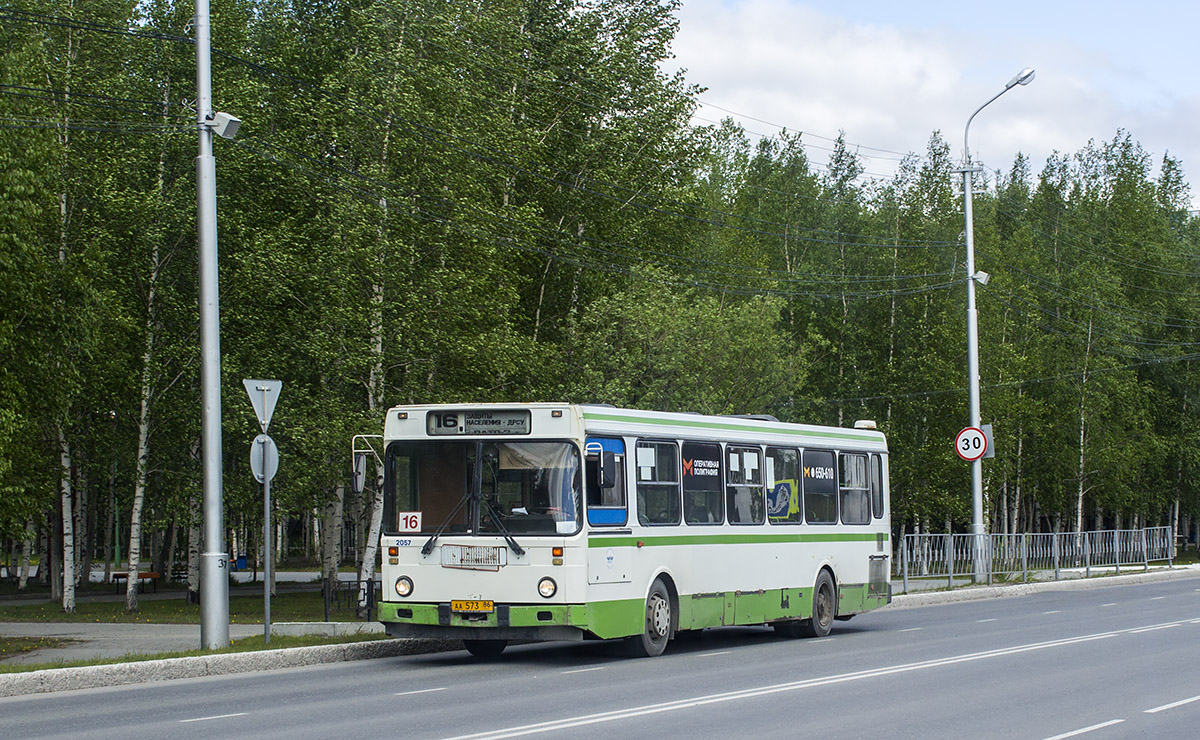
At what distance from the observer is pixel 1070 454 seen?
2340 inches

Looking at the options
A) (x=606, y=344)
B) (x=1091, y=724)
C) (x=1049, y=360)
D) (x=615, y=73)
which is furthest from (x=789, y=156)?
(x=1091, y=724)

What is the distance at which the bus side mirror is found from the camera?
16297 mm

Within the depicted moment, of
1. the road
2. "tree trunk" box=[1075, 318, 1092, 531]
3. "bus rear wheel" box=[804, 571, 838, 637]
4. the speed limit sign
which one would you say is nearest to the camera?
the road

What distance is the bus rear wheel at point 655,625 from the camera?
17156 mm

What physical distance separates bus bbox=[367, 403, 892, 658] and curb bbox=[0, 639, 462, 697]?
91 cm

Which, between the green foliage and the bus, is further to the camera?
the green foliage

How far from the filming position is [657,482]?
17469 millimetres

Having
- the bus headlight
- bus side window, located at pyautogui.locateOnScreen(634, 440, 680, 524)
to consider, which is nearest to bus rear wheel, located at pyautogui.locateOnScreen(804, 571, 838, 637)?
bus side window, located at pyautogui.locateOnScreen(634, 440, 680, 524)

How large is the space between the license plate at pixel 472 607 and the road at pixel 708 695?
25.9 inches

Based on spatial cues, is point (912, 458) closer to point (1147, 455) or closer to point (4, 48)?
point (1147, 455)

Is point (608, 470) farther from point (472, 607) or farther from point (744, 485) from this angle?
point (744, 485)

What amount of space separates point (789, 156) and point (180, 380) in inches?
1486

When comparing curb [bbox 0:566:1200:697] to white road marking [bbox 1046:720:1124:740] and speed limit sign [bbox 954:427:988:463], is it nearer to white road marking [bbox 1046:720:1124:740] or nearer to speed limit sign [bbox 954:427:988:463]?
white road marking [bbox 1046:720:1124:740]

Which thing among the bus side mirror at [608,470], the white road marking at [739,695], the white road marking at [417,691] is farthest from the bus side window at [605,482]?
the white road marking at [739,695]
